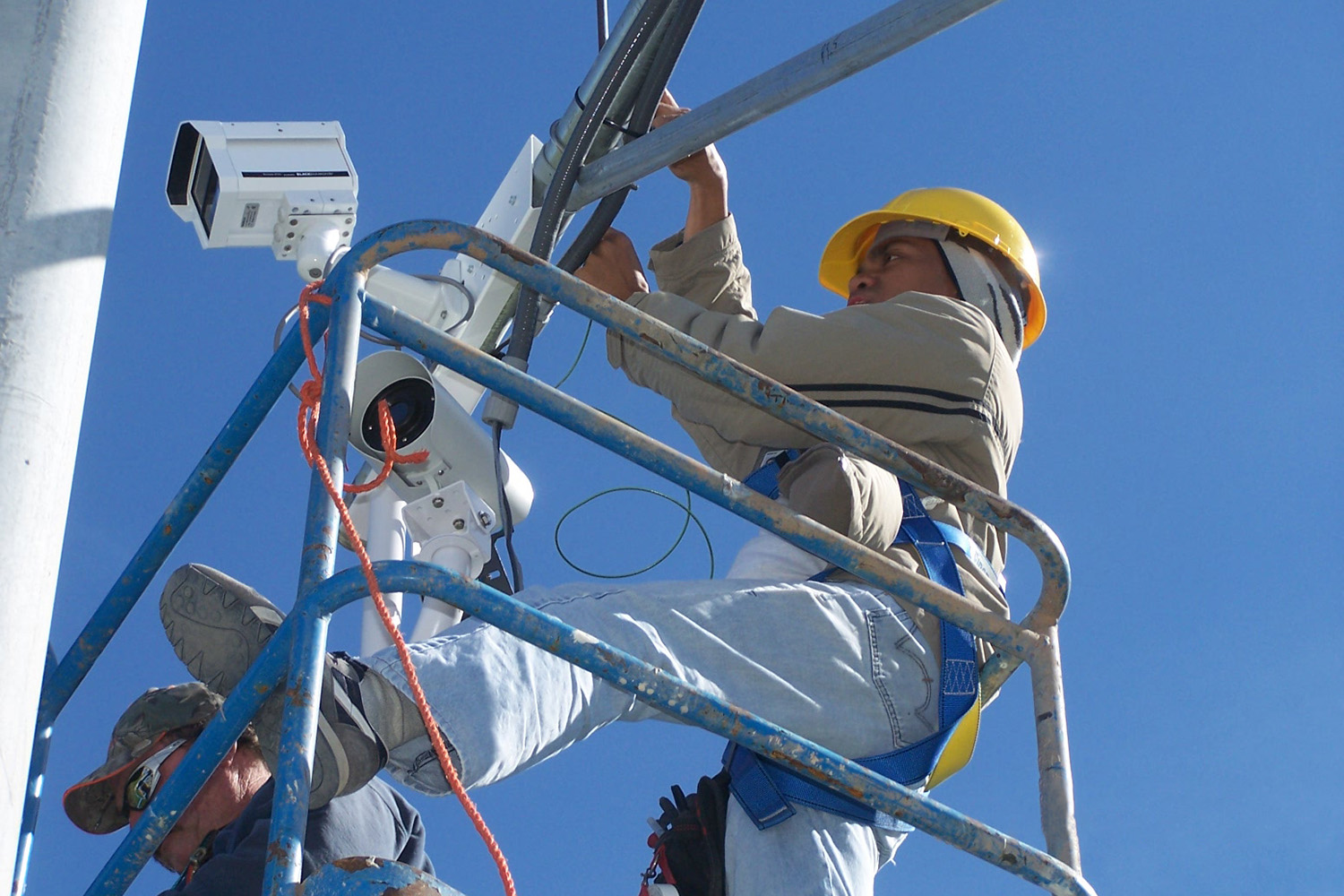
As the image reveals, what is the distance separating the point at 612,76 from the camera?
5.03m

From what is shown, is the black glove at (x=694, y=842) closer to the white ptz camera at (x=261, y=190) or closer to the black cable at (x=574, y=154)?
the black cable at (x=574, y=154)

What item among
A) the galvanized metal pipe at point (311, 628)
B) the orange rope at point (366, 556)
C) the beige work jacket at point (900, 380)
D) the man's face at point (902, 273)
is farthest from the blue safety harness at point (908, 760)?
the galvanized metal pipe at point (311, 628)

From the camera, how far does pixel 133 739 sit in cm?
377

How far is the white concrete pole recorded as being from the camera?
2.38 m

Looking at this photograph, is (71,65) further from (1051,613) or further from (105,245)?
(1051,613)

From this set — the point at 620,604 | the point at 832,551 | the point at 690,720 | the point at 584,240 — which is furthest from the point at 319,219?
the point at 690,720

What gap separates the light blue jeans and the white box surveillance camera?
88.3 inches

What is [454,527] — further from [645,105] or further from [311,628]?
[311,628]

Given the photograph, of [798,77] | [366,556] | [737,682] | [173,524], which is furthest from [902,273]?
[366,556]

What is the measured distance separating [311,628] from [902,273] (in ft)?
8.64

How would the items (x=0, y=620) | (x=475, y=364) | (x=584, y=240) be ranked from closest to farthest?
1. (x=0, y=620)
2. (x=475, y=364)
3. (x=584, y=240)

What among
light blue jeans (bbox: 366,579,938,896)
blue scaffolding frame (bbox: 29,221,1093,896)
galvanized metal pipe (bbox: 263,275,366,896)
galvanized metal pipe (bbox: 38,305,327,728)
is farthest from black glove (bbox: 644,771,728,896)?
galvanized metal pipe (bbox: 263,275,366,896)

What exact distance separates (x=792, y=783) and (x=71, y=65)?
192cm

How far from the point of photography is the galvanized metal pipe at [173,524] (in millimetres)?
3148
